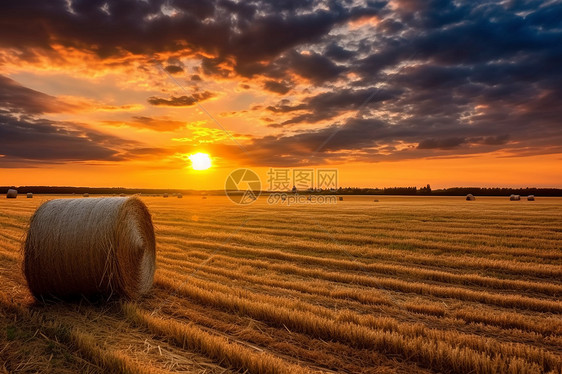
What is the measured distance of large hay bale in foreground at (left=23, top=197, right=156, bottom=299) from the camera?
23.3 ft

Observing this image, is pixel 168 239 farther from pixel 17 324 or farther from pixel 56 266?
pixel 17 324

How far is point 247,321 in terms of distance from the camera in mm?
6289

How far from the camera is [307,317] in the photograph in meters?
6.08

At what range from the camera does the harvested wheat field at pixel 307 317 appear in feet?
16.0

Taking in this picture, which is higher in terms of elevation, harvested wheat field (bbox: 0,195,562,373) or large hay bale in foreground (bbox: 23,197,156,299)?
large hay bale in foreground (bbox: 23,197,156,299)

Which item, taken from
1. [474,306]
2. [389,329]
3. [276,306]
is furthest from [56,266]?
[474,306]

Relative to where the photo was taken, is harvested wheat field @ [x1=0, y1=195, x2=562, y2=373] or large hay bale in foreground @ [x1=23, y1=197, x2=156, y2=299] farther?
large hay bale in foreground @ [x1=23, y1=197, x2=156, y2=299]

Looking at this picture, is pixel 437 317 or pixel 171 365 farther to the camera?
pixel 437 317

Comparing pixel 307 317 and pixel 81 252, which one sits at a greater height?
pixel 81 252

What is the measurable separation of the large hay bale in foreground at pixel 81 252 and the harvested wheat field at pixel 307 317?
336mm

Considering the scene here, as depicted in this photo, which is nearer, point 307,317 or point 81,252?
point 307,317

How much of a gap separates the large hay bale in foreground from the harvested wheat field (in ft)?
1.10

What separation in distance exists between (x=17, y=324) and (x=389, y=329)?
600 centimetres

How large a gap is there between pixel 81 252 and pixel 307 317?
447 cm
